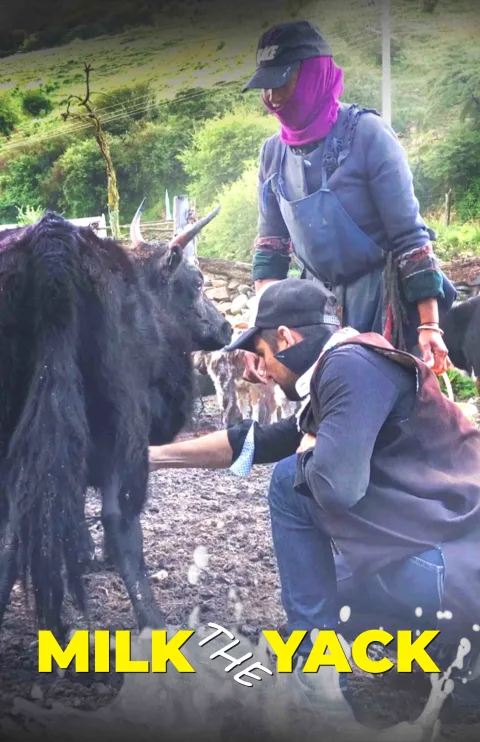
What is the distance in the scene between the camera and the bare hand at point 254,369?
2.91m

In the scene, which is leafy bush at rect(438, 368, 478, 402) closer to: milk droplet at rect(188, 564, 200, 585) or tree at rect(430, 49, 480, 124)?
tree at rect(430, 49, 480, 124)

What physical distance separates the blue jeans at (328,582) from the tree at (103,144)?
1.12 metres

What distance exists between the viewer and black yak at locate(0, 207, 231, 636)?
279 centimetres

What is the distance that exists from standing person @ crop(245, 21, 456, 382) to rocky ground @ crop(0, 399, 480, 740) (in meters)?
0.56

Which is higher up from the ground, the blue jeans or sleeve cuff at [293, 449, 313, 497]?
sleeve cuff at [293, 449, 313, 497]

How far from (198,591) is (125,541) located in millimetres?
331

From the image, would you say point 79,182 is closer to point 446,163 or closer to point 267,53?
point 267,53


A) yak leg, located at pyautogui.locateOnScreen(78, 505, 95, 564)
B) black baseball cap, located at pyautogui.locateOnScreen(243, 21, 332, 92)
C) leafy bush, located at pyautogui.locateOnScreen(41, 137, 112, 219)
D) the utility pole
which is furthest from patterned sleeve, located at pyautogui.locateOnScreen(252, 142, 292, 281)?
yak leg, located at pyautogui.locateOnScreen(78, 505, 95, 564)

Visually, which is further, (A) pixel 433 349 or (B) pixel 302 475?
(A) pixel 433 349

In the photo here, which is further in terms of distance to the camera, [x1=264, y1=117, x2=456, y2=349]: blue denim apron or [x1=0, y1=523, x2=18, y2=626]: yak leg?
[x1=0, y1=523, x2=18, y2=626]: yak leg

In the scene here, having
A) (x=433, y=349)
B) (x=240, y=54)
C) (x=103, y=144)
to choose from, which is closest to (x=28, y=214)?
(x=103, y=144)

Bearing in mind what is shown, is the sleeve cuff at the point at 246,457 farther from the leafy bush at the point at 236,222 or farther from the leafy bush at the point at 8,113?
the leafy bush at the point at 8,113

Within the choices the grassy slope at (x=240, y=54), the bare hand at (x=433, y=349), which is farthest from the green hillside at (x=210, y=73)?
the bare hand at (x=433, y=349)

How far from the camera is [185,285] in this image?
3211 millimetres
